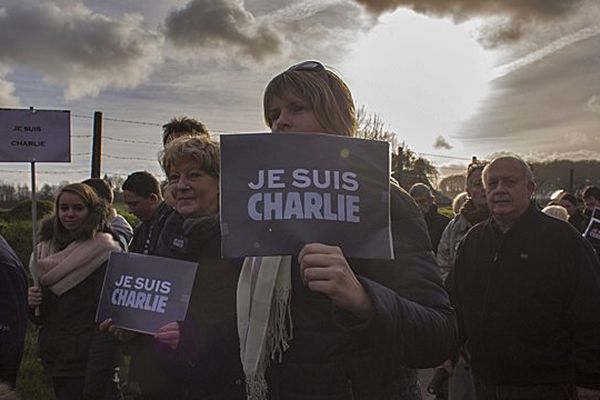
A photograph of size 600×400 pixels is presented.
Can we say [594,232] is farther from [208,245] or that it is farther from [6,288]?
[6,288]

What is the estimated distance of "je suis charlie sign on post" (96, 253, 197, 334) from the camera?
307 centimetres

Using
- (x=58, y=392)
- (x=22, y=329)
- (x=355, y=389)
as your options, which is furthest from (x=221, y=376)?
(x=58, y=392)

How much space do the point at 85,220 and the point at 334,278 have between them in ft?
11.4

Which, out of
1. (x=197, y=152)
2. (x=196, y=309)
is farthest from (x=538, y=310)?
(x=197, y=152)

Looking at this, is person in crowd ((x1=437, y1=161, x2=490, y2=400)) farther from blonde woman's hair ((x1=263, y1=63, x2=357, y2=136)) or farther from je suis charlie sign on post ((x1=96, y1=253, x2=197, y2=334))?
blonde woman's hair ((x1=263, y1=63, x2=357, y2=136))

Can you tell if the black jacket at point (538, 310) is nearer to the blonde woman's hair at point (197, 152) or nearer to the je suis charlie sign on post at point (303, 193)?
the blonde woman's hair at point (197, 152)

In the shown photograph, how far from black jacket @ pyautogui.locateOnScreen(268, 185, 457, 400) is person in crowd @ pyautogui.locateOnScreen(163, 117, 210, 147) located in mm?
2819

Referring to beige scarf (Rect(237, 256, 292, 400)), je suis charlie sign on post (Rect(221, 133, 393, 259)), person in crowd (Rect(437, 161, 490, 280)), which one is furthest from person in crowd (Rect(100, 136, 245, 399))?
person in crowd (Rect(437, 161, 490, 280))

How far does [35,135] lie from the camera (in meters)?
5.17

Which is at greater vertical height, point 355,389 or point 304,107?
point 304,107

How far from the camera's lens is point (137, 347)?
10.8 feet

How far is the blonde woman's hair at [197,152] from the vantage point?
10.1 ft

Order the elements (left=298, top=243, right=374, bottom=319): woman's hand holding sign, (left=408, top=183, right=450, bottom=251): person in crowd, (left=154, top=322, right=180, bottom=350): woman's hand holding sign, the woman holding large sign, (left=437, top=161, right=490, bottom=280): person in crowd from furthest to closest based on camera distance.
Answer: (left=408, top=183, right=450, bottom=251): person in crowd → (left=437, top=161, right=490, bottom=280): person in crowd → (left=154, top=322, right=180, bottom=350): woman's hand holding sign → the woman holding large sign → (left=298, top=243, right=374, bottom=319): woman's hand holding sign

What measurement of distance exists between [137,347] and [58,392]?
1479mm
